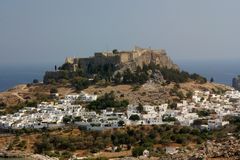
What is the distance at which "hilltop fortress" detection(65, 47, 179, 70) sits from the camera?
6375 centimetres

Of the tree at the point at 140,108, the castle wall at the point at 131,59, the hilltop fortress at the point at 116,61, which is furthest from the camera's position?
the castle wall at the point at 131,59

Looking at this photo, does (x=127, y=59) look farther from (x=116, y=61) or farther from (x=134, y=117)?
(x=134, y=117)

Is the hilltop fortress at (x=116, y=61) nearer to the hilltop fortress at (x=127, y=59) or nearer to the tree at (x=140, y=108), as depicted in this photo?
the hilltop fortress at (x=127, y=59)

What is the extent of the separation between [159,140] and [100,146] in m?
4.24

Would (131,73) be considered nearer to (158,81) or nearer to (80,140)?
(158,81)

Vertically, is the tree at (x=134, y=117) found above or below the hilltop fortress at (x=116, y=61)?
below

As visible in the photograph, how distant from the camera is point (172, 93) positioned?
54.9 meters

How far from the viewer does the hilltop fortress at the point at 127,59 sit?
63750 mm

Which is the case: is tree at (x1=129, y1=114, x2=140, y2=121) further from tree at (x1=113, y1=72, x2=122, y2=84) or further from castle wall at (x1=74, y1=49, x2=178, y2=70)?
castle wall at (x1=74, y1=49, x2=178, y2=70)

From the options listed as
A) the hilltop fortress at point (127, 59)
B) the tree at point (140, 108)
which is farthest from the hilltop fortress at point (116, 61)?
the tree at point (140, 108)

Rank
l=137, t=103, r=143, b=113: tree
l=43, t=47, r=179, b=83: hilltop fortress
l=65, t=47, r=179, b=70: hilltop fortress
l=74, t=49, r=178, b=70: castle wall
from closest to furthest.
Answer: l=137, t=103, r=143, b=113: tree, l=43, t=47, r=179, b=83: hilltop fortress, l=65, t=47, r=179, b=70: hilltop fortress, l=74, t=49, r=178, b=70: castle wall

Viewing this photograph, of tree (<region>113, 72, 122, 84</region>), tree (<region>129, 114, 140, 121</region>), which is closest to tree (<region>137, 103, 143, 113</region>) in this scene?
tree (<region>129, 114, 140, 121</region>)

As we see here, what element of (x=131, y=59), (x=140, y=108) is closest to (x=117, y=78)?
(x=131, y=59)

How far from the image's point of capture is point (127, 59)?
211 feet
